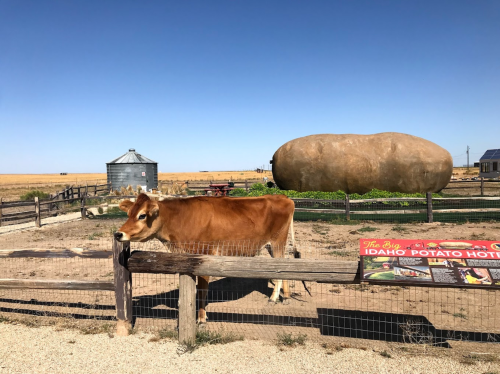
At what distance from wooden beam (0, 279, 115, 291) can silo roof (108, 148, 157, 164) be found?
26.2 metres

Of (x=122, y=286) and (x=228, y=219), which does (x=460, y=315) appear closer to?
(x=228, y=219)

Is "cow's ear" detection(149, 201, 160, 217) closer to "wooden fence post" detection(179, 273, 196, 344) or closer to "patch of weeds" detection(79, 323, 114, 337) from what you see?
"wooden fence post" detection(179, 273, 196, 344)

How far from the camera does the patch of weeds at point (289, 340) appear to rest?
461 centimetres

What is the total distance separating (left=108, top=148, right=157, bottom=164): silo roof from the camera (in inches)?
1203

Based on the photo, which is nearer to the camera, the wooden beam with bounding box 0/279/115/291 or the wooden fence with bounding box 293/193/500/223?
the wooden beam with bounding box 0/279/115/291

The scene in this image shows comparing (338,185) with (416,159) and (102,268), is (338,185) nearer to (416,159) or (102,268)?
(416,159)

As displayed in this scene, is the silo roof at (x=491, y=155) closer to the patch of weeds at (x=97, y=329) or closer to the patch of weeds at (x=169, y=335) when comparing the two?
the patch of weeds at (x=169, y=335)

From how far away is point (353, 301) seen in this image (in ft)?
20.5

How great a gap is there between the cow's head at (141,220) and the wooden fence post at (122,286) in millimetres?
224

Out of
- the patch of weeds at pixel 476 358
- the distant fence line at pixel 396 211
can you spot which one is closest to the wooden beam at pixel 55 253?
the patch of weeds at pixel 476 358

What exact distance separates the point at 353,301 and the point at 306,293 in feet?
2.92

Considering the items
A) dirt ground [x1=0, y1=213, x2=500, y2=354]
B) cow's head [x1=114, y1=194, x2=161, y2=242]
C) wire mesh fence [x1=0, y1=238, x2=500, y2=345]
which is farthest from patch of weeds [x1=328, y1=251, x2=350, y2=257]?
cow's head [x1=114, y1=194, x2=161, y2=242]

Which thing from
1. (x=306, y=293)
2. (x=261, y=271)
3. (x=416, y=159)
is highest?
(x=416, y=159)

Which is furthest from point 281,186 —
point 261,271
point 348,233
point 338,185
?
point 261,271
